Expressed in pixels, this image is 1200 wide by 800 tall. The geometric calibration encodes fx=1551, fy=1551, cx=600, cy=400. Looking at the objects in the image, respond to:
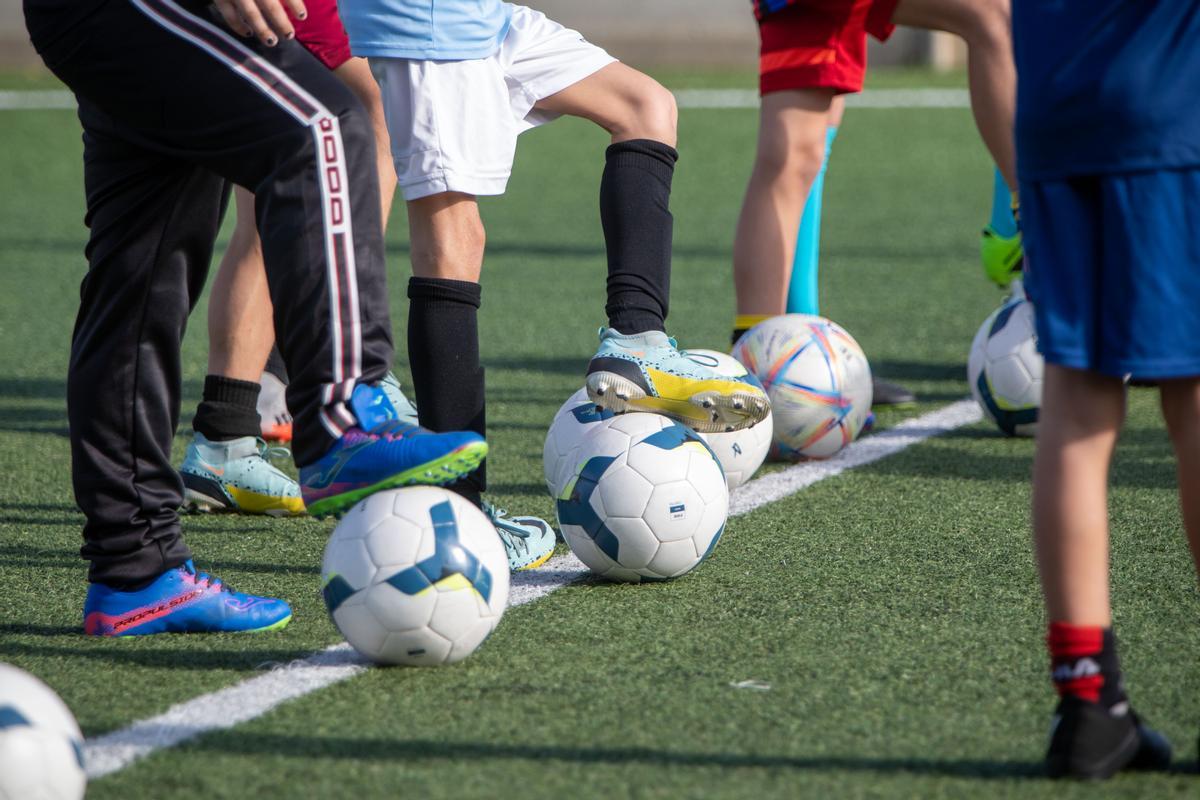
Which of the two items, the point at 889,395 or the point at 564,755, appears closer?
the point at 564,755

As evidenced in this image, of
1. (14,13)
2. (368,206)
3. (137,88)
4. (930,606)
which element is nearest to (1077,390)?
(930,606)

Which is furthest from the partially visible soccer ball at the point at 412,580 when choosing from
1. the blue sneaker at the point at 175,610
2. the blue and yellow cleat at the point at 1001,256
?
the blue and yellow cleat at the point at 1001,256

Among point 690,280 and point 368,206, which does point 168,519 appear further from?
point 690,280

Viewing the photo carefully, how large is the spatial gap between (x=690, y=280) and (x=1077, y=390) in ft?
21.1

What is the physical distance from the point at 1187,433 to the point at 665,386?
1615 millimetres

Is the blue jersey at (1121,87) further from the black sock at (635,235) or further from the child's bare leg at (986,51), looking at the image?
the child's bare leg at (986,51)

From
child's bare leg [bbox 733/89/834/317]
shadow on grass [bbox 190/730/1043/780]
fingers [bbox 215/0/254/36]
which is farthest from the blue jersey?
child's bare leg [bbox 733/89/834/317]

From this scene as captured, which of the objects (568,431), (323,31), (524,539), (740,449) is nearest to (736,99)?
(323,31)

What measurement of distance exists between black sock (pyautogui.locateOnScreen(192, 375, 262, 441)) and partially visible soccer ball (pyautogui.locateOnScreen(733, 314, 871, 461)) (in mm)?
1583

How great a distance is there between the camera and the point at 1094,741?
2.41 meters

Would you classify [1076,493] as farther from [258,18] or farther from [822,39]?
[822,39]

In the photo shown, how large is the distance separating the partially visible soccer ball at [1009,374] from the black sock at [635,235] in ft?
5.11

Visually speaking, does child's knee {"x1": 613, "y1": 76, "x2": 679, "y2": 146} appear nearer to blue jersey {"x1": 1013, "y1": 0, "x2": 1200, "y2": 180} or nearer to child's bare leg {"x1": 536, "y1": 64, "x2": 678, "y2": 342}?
child's bare leg {"x1": 536, "y1": 64, "x2": 678, "y2": 342}

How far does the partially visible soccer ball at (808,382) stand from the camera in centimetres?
488
